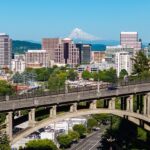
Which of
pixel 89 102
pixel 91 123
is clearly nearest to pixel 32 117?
pixel 89 102

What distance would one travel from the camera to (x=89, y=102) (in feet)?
157

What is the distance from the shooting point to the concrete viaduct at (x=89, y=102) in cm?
4231

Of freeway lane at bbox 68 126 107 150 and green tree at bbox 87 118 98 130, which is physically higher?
green tree at bbox 87 118 98 130

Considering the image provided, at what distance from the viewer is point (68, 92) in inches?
1842

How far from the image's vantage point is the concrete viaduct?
42.3 metres

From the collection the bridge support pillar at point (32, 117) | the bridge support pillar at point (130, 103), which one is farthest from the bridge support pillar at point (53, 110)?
the bridge support pillar at point (130, 103)

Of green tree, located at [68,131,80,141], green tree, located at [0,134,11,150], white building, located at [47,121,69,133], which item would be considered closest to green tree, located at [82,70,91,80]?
white building, located at [47,121,69,133]

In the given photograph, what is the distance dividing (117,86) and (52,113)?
8.71m

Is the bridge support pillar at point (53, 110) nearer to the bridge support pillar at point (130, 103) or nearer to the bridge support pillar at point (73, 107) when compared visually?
the bridge support pillar at point (73, 107)

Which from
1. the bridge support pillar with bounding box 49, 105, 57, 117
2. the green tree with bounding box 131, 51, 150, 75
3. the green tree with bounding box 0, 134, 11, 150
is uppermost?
the green tree with bounding box 131, 51, 150, 75

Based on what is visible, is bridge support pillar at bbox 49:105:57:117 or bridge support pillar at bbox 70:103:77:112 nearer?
bridge support pillar at bbox 49:105:57:117

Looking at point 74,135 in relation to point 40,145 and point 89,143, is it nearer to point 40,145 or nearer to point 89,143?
point 89,143

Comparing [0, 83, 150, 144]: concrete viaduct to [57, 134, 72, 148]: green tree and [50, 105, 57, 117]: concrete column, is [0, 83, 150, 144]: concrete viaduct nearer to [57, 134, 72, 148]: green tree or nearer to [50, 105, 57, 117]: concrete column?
[50, 105, 57, 117]: concrete column

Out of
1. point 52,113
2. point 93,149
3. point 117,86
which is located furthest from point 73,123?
point 52,113
